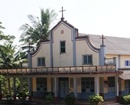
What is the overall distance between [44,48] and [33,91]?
5.37 meters

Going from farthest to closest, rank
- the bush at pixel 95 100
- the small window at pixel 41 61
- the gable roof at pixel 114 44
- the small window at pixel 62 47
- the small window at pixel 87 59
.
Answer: the small window at pixel 41 61 < the small window at pixel 62 47 < the gable roof at pixel 114 44 < the small window at pixel 87 59 < the bush at pixel 95 100

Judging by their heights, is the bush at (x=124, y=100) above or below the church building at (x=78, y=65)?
below

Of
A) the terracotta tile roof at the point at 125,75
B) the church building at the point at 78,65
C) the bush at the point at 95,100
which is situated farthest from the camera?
the terracotta tile roof at the point at 125,75

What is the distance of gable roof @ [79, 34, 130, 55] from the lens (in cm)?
3909

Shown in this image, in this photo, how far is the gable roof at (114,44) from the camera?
39.1m

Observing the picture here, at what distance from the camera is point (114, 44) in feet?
139

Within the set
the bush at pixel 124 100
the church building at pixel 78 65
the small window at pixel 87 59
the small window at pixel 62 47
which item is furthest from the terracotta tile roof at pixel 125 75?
the small window at pixel 62 47

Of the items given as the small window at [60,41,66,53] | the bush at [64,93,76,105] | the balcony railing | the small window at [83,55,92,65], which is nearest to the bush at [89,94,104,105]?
the bush at [64,93,76,105]

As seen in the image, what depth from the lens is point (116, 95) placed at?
36500 millimetres

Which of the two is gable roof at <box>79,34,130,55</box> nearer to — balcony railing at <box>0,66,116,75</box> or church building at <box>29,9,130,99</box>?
church building at <box>29,9,130,99</box>

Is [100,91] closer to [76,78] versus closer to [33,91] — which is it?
[76,78]

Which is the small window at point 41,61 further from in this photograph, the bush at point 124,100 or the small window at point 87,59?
the bush at point 124,100

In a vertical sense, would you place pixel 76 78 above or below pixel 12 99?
above

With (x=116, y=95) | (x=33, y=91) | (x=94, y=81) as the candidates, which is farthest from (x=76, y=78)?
(x=33, y=91)
